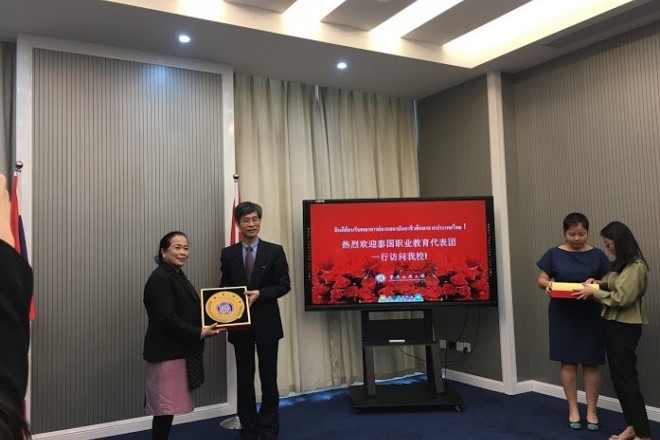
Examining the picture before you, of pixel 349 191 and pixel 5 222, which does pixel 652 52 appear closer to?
pixel 349 191

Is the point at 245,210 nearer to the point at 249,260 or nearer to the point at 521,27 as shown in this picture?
the point at 249,260

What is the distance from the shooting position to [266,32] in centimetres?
351

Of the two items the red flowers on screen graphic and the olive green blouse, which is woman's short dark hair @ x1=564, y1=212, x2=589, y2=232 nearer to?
the olive green blouse

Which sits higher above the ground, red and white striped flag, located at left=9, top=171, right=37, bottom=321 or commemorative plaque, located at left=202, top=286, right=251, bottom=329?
red and white striped flag, located at left=9, top=171, right=37, bottom=321

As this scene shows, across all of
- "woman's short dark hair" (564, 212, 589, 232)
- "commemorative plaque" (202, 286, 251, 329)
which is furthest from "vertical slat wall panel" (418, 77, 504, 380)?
"commemorative plaque" (202, 286, 251, 329)

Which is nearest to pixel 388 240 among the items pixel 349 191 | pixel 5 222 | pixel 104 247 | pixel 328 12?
pixel 349 191

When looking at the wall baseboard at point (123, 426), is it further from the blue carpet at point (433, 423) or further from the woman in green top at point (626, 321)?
the woman in green top at point (626, 321)

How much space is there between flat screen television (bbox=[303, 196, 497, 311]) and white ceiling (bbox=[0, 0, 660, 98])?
1.08 m

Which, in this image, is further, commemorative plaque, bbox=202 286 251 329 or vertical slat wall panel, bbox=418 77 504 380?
vertical slat wall panel, bbox=418 77 504 380

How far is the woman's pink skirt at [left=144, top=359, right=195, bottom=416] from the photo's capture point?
111 inches

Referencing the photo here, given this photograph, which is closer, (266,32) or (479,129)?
(266,32)

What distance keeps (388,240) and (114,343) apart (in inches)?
82.3

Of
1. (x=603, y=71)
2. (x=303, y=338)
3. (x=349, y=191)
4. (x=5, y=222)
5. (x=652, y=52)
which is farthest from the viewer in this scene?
(x=349, y=191)

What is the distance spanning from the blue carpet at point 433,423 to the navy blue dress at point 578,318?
1.54 ft
